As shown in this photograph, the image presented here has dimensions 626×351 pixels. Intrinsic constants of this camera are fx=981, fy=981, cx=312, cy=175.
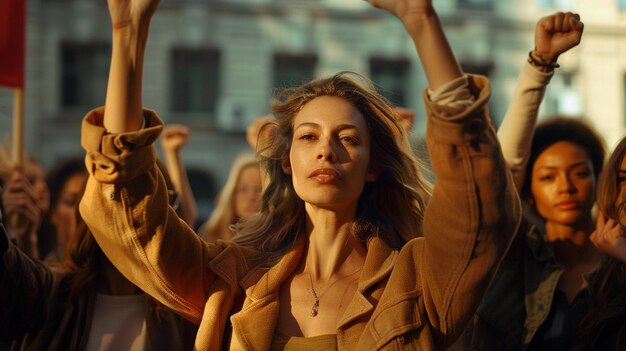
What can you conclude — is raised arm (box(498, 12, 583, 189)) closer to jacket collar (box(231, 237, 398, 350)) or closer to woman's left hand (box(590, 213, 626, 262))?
woman's left hand (box(590, 213, 626, 262))

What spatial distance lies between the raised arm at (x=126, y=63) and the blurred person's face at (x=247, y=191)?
2470 millimetres

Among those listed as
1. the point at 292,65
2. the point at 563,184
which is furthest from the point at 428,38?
the point at 292,65

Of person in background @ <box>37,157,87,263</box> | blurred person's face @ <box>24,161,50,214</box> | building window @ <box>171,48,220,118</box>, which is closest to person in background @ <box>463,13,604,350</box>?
person in background @ <box>37,157,87,263</box>

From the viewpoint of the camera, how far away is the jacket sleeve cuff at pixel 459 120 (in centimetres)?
202

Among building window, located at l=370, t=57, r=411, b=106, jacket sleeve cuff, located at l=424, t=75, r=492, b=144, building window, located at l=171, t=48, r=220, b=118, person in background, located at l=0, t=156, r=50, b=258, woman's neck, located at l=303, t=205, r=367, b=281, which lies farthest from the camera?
building window, located at l=370, t=57, r=411, b=106

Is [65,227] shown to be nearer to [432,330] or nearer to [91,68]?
[432,330]

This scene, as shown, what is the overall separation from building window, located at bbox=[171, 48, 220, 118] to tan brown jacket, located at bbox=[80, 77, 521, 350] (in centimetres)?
1297

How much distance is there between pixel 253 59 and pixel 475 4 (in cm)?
385

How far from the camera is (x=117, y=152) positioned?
2.27m

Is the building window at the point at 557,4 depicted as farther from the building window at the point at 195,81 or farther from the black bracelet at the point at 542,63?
the black bracelet at the point at 542,63

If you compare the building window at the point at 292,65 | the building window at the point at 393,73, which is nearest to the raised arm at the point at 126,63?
the building window at the point at 292,65

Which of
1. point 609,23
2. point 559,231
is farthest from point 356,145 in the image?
point 609,23

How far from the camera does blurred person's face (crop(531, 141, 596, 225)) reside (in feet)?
11.4

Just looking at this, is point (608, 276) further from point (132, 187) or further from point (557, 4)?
point (557, 4)
